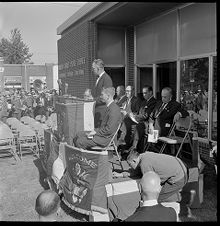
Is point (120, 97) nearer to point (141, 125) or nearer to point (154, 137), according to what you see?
point (141, 125)

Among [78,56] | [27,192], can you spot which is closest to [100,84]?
[27,192]

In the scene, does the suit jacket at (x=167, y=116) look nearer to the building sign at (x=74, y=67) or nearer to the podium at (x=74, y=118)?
the podium at (x=74, y=118)

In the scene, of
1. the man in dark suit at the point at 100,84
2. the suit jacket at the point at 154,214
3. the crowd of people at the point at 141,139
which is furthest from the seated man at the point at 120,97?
the suit jacket at the point at 154,214

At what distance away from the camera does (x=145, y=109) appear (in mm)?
6543

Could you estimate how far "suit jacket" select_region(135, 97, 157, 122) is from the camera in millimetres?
6325

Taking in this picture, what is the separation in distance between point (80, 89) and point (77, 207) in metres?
5.79

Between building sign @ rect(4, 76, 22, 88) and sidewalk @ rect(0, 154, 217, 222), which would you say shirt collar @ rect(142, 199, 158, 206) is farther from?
building sign @ rect(4, 76, 22, 88)

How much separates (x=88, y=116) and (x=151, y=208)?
11.8ft

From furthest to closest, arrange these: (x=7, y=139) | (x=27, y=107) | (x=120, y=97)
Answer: (x=27, y=107)
(x=120, y=97)
(x=7, y=139)

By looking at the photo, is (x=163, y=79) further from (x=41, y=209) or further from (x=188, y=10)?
(x=41, y=209)

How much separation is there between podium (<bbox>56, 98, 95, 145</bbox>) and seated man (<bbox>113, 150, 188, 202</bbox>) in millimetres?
1763

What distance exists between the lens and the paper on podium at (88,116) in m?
5.78

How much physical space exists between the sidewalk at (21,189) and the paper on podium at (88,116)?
1.35 metres

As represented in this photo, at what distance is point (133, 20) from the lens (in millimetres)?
8602
